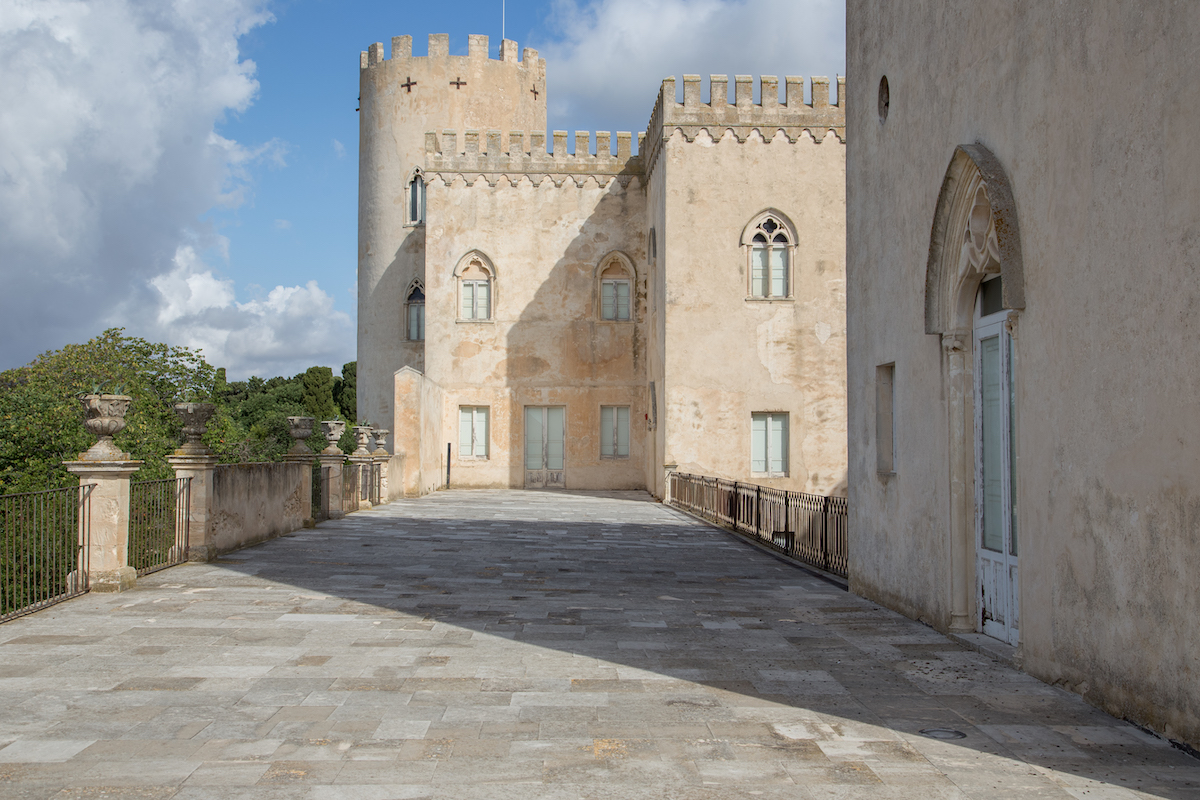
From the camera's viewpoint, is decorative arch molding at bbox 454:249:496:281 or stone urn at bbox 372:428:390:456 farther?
decorative arch molding at bbox 454:249:496:281

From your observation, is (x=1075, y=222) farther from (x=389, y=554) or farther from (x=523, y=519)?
(x=523, y=519)

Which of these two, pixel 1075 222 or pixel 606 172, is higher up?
pixel 606 172

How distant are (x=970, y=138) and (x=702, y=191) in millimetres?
17815

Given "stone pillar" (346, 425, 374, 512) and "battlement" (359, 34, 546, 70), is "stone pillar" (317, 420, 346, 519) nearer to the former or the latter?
"stone pillar" (346, 425, 374, 512)

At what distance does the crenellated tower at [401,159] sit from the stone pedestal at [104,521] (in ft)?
74.2

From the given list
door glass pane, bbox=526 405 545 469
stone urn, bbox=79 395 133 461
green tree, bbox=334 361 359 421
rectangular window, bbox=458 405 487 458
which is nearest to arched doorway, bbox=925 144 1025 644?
stone urn, bbox=79 395 133 461

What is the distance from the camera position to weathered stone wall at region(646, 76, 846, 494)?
81.4ft

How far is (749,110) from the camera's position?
82.7 feet

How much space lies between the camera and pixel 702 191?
24.9m

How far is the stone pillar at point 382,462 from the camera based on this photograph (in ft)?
73.3

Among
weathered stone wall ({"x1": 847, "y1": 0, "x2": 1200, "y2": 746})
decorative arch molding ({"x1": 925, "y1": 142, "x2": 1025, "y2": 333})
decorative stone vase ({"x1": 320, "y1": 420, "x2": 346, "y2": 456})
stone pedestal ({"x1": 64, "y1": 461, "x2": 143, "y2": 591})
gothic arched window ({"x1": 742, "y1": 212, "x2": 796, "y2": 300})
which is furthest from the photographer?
gothic arched window ({"x1": 742, "y1": 212, "x2": 796, "y2": 300})

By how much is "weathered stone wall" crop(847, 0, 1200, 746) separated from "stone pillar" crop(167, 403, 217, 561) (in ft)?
26.5

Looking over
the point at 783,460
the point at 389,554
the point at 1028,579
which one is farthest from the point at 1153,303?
the point at 783,460

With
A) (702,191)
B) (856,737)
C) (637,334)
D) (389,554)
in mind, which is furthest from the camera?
(637,334)
